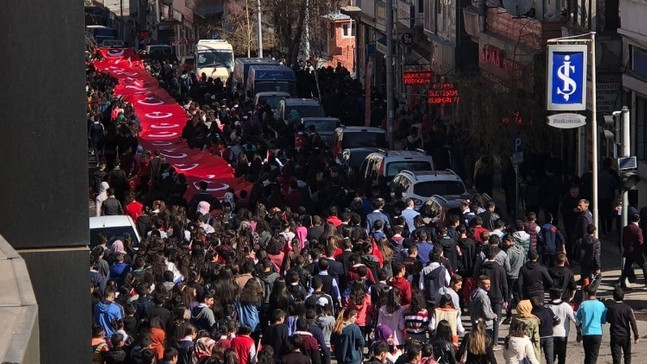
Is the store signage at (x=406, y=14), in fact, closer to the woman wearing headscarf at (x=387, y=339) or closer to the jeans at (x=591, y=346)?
the jeans at (x=591, y=346)

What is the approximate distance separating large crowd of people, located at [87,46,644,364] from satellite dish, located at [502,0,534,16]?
12.8 m

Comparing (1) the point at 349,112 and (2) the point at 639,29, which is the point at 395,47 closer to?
(1) the point at 349,112

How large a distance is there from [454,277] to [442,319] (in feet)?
4.40

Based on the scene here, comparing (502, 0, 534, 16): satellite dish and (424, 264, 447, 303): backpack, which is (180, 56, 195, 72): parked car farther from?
(424, 264, 447, 303): backpack

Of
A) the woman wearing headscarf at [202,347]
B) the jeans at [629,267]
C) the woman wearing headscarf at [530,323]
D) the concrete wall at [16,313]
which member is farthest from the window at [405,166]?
the concrete wall at [16,313]

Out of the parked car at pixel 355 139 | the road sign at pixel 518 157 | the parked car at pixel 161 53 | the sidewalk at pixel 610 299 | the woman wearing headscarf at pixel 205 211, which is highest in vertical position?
the road sign at pixel 518 157

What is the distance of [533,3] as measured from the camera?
38.2 meters

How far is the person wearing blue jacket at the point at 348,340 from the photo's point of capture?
1534 cm

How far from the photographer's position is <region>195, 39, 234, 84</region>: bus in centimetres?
6688

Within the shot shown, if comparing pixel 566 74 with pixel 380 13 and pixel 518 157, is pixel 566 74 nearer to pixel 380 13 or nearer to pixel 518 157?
pixel 518 157

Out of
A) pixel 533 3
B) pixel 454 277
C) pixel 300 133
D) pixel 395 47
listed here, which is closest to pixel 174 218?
pixel 454 277

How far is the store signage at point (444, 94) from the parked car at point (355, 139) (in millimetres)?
1446

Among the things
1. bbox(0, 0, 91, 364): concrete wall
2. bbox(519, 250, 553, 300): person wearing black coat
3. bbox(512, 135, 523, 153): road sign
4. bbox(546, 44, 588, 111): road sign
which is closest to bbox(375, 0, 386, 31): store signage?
bbox(512, 135, 523, 153): road sign

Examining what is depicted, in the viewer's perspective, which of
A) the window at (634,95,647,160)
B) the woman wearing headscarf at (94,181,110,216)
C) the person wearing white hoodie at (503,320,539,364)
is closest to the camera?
the person wearing white hoodie at (503,320,539,364)
